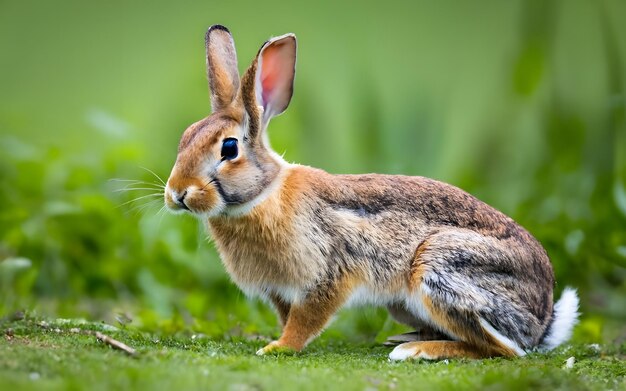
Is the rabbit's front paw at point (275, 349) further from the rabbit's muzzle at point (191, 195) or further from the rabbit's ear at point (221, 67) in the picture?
the rabbit's ear at point (221, 67)

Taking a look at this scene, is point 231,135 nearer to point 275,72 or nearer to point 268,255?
point 275,72

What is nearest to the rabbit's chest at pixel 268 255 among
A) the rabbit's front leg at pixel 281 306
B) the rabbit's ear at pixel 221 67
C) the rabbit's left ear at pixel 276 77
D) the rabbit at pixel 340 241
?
the rabbit at pixel 340 241

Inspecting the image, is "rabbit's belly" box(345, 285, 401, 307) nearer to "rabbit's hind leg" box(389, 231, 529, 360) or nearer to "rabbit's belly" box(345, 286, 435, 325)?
"rabbit's belly" box(345, 286, 435, 325)

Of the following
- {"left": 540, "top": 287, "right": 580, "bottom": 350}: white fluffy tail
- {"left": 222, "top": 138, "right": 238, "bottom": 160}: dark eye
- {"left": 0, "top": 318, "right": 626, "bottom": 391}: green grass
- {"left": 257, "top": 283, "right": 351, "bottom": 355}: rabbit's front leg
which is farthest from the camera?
{"left": 540, "top": 287, "right": 580, "bottom": 350}: white fluffy tail

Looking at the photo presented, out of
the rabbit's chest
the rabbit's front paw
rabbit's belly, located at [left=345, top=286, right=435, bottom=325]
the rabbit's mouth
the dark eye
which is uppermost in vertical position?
the dark eye

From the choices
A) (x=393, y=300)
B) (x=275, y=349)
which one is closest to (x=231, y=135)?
(x=275, y=349)

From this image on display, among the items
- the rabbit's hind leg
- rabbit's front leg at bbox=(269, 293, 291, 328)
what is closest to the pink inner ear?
rabbit's front leg at bbox=(269, 293, 291, 328)

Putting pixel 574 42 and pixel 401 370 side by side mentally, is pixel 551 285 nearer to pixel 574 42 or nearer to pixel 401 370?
pixel 401 370
